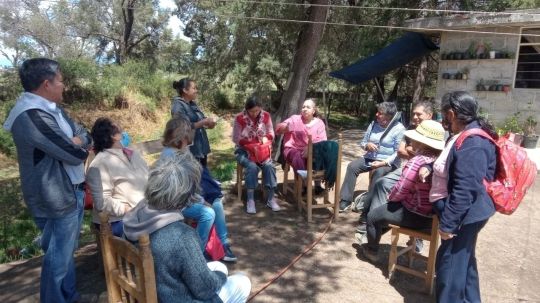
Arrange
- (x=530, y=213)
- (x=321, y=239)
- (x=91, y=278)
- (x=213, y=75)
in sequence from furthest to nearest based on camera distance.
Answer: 1. (x=213, y=75)
2. (x=530, y=213)
3. (x=321, y=239)
4. (x=91, y=278)

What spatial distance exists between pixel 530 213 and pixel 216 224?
149 inches

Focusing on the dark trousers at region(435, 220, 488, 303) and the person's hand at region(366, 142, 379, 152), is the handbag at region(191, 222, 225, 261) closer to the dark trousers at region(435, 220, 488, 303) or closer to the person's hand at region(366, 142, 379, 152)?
the dark trousers at region(435, 220, 488, 303)

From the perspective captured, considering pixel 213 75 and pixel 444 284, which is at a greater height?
pixel 213 75

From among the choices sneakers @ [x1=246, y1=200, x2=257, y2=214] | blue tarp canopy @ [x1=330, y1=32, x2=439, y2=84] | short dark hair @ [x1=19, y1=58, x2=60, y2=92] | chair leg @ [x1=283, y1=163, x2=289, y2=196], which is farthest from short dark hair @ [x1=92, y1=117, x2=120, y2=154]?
blue tarp canopy @ [x1=330, y1=32, x2=439, y2=84]

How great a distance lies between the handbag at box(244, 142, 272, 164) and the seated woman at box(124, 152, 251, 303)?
8.68 ft

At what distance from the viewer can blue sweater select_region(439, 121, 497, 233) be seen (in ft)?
7.31

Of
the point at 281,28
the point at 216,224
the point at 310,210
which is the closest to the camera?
the point at 216,224

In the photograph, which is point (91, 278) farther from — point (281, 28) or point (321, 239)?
point (281, 28)

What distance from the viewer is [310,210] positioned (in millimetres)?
4312

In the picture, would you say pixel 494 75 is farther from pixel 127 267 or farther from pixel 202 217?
pixel 127 267

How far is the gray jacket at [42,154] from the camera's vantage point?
2.17 metres

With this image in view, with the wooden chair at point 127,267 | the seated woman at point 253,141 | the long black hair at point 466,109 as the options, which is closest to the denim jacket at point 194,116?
the seated woman at point 253,141


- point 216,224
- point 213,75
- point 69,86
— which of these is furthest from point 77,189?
point 213,75

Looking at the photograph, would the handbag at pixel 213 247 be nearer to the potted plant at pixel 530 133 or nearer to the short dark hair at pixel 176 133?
the short dark hair at pixel 176 133
